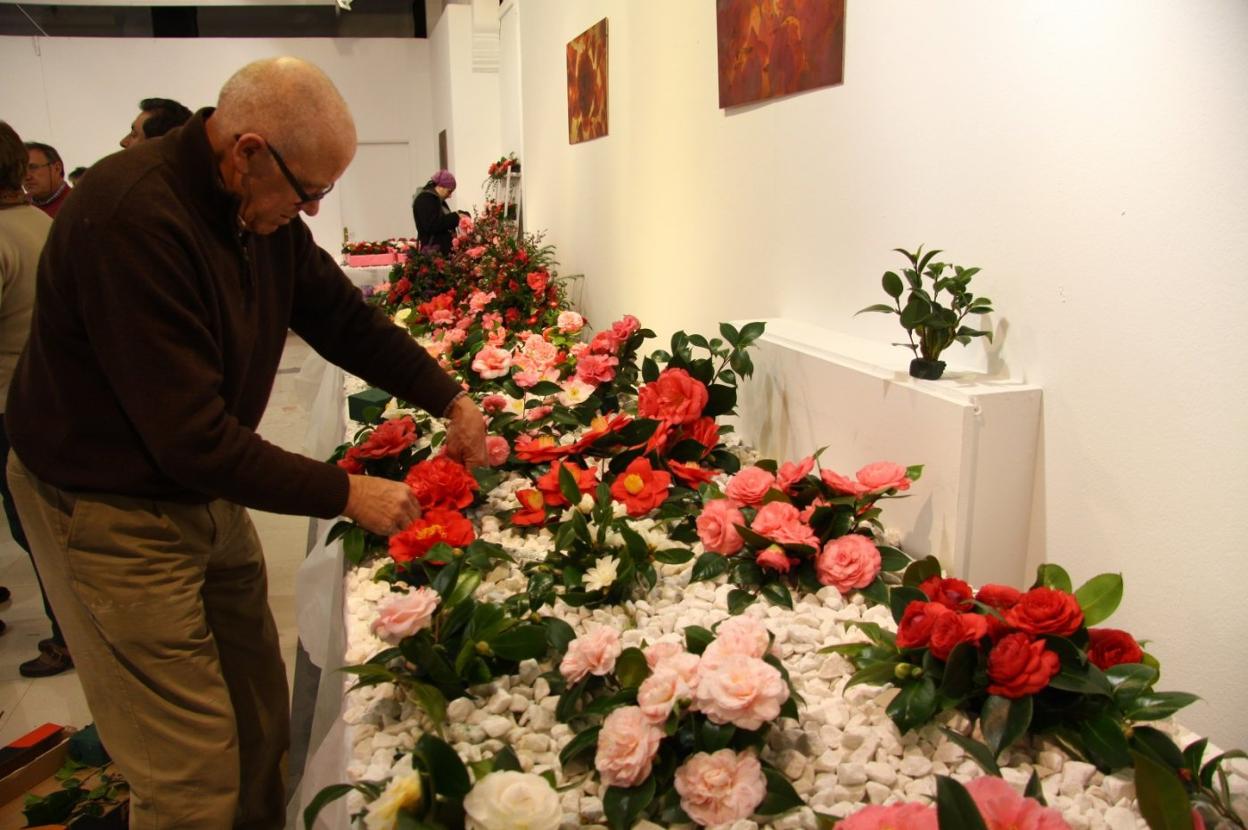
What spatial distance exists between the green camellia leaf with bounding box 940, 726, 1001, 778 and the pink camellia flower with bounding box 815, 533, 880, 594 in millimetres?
475

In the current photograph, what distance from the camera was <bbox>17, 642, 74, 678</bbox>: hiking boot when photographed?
10.2ft

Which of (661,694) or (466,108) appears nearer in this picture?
(661,694)

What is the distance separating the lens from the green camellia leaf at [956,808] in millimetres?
865

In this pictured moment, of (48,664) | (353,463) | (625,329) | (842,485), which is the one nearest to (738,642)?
(842,485)

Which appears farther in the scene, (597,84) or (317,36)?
(317,36)

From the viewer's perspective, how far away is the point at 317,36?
11.5 meters

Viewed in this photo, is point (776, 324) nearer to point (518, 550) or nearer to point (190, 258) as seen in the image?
point (518, 550)

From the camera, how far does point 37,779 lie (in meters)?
2.50

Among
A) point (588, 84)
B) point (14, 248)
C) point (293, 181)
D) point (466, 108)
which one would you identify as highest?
point (466, 108)

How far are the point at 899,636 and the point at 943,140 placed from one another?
1.16m

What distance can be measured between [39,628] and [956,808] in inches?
147

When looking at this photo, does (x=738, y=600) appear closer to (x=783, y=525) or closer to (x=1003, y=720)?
(x=783, y=525)

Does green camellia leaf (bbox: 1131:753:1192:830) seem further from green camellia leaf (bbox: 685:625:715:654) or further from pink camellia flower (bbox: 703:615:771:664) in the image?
green camellia leaf (bbox: 685:625:715:654)

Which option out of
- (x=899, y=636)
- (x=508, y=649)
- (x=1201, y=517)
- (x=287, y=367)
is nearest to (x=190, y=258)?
A: (x=508, y=649)
